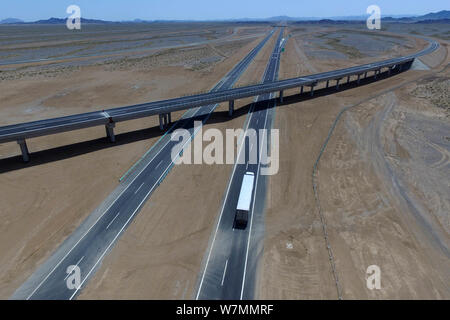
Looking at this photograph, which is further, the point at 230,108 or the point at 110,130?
the point at 230,108

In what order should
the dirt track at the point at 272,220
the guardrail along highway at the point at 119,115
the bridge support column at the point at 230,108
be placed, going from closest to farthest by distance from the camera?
the dirt track at the point at 272,220 < the guardrail along highway at the point at 119,115 < the bridge support column at the point at 230,108

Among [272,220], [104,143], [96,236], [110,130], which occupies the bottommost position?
[272,220]

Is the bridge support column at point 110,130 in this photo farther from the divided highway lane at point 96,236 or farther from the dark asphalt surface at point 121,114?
the divided highway lane at point 96,236

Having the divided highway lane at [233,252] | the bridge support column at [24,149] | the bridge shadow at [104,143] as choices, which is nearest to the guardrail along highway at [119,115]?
the bridge support column at [24,149]

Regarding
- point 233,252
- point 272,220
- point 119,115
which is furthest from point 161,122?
point 233,252

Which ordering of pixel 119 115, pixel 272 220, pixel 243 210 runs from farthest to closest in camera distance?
pixel 119 115, pixel 272 220, pixel 243 210

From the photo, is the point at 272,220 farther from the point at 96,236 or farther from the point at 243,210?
the point at 96,236

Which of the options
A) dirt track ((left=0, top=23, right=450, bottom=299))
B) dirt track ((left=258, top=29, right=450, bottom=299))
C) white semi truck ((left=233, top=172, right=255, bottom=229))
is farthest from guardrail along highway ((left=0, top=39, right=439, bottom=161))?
white semi truck ((left=233, top=172, right=255, bottom=229))

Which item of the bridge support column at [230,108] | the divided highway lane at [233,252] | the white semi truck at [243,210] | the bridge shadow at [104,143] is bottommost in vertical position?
the divided highway lane at [233,252]

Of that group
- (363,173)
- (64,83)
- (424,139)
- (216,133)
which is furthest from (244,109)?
(64,83)
